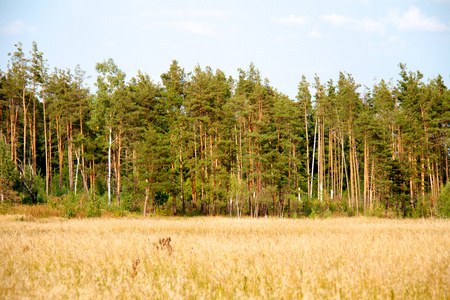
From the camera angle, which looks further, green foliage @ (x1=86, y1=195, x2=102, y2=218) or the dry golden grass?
green foliage @ (x1=86, y1=195, x2=102, y2=218)


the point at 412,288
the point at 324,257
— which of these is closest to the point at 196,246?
the point at 324,257

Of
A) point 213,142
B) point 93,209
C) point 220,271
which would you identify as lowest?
point 93,209

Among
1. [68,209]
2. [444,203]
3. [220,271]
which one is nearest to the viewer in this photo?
[220,271]

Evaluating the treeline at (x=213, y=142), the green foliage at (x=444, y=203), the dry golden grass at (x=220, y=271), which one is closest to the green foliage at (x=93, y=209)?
the treeline at (x=213, y=142)

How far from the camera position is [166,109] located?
40156mm

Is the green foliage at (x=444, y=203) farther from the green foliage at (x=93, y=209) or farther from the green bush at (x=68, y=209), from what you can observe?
the green bush at (x=68, y=209)

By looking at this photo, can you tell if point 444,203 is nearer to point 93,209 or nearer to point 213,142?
point 213,142

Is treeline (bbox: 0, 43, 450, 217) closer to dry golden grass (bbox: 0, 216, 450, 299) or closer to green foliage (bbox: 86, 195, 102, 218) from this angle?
green foliage (bbox: 86, 195, 102, 218)

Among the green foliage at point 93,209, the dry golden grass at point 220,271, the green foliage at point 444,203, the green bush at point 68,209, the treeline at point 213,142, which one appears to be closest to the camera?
the dry golden grass at point 220,271

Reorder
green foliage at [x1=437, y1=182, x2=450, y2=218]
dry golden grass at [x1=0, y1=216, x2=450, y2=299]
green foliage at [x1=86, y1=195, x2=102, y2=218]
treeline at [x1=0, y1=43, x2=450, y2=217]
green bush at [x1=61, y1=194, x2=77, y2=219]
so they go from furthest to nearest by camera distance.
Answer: treeline at [x1=0, y1=43, x2=450, y2=217] → green foliage at [x1=86, y1=195, x2=102, y2=218] → green bush at [x1=61, y1=194, x2=77, y2=219] → green foliage at [x1=437, y1=182, x2=450, y2=218] → dry golden grass at [x1=0, y1=216, x2=450, y2=299]

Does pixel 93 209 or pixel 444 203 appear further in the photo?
pixel 444 203

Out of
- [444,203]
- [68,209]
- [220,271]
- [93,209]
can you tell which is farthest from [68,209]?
[444,203]

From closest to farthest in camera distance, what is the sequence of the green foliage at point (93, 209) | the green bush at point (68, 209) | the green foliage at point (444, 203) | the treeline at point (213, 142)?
the green foliage at point (444, 203) → the green bush at point (68, 209) → the green foliage at point (93, 209) → the treeline at point (213, 142)


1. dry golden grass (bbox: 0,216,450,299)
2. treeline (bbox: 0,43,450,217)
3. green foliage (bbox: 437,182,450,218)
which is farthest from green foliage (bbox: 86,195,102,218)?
green foliage (bbox: 437,182,450,218)
